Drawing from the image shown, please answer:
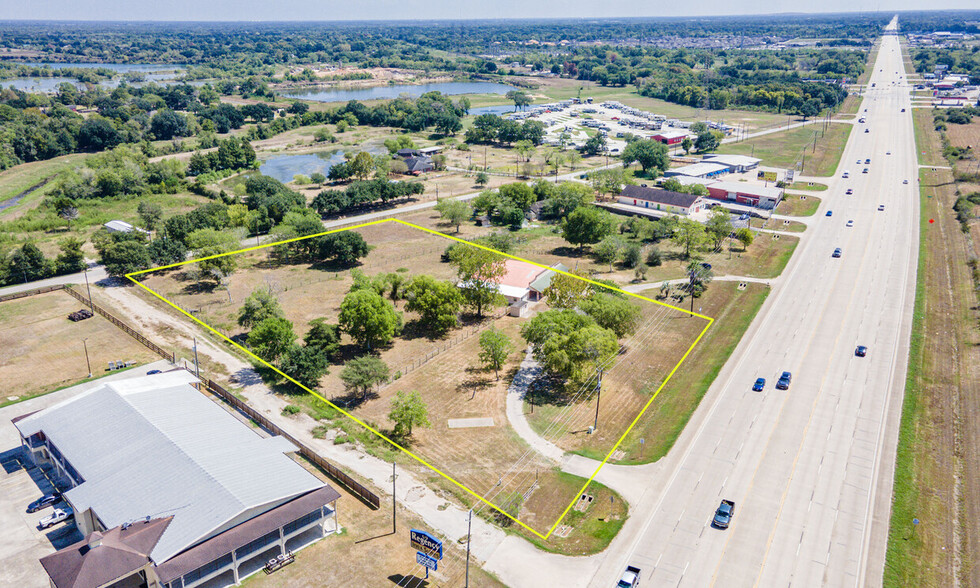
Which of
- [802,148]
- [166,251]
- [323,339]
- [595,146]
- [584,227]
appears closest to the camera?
[323,339]

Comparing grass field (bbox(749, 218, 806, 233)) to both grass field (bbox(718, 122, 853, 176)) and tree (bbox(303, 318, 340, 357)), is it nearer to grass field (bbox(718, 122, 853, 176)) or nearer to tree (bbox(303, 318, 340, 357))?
grass field (bbox(718, 122, 853, 176))

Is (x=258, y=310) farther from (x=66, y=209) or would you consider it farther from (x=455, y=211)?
(x=66, y=209)

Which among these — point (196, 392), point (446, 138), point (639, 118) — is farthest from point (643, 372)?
point (639, 118)

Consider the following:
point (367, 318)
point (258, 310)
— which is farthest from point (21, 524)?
point (367, 318)

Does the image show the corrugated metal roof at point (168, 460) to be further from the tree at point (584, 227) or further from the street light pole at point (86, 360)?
the tree at point (584, 227)

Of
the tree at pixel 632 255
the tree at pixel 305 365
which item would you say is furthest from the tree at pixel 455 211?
the tree at pixel 305 365

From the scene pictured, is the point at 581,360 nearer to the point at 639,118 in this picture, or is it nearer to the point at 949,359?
the point at 949,359
